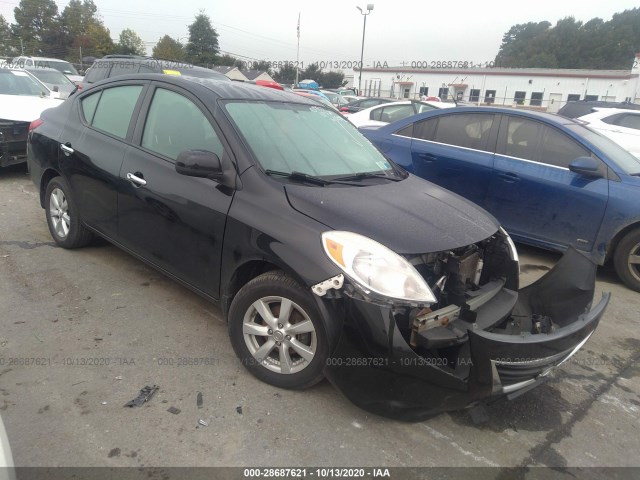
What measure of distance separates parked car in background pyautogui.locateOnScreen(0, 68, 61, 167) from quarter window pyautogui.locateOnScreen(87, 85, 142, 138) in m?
3.46

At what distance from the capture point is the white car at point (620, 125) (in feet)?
29.5

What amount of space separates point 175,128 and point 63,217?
1.84 meters

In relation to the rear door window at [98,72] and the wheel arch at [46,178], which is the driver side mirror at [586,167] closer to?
the wheel arch at [46,178]

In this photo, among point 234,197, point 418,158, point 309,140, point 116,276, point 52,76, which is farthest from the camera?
point 52,76

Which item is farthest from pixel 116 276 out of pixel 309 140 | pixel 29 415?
pixel 309 140

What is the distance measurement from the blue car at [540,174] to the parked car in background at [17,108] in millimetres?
Answer: 5272

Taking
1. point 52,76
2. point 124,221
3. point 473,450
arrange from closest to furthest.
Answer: point 473,450
point 124,221
point 52,76

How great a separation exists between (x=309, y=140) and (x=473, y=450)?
2.10 m

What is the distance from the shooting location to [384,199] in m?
2.82

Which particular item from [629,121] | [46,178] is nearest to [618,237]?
[46,178]

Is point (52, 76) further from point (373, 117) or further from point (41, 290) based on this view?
point (41, 290)

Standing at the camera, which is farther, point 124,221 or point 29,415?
point 124,221

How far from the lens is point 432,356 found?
2.28 meters

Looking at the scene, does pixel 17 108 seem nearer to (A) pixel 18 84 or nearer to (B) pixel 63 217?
(A) pixel 18 84
